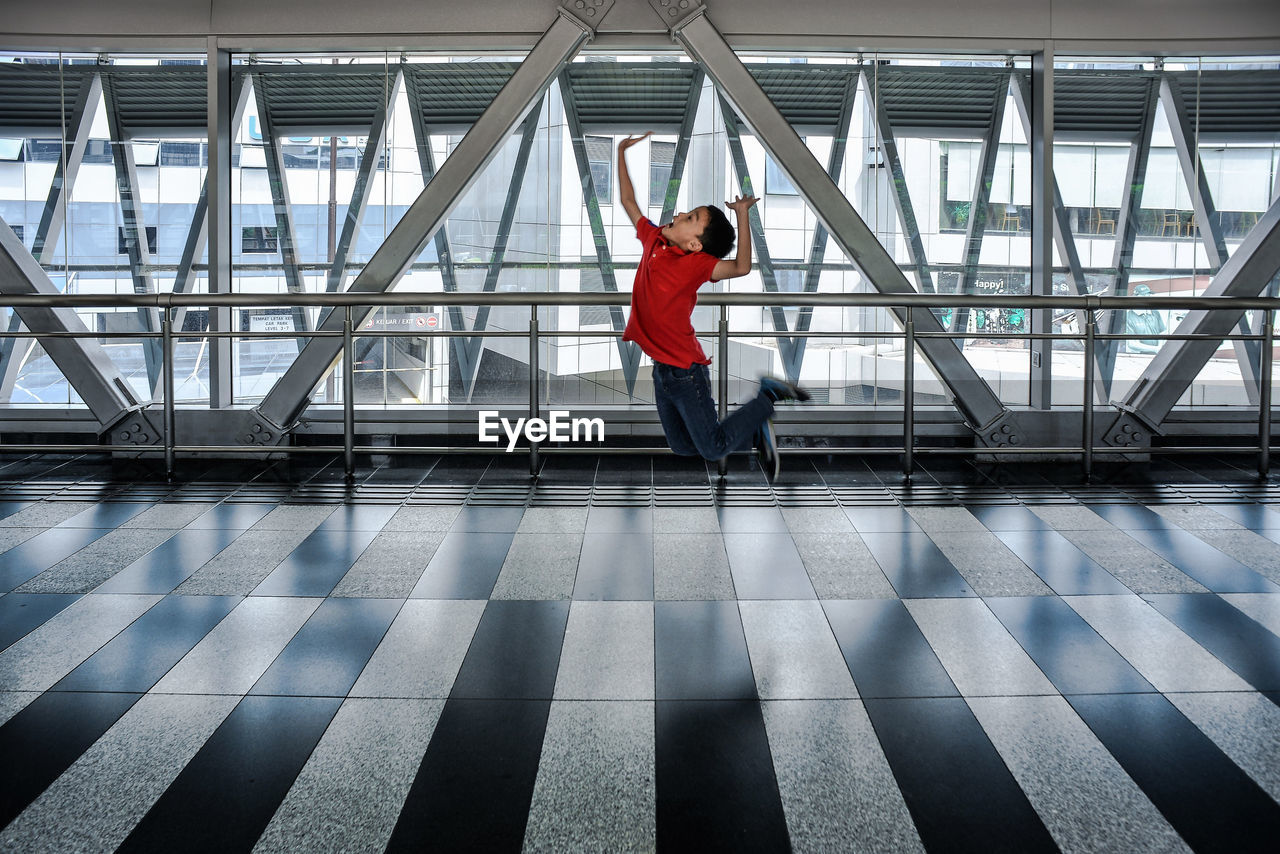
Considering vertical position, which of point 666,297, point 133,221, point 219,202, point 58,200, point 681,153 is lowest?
point 666,297

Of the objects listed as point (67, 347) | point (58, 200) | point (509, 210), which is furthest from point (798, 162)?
point (58, 200)

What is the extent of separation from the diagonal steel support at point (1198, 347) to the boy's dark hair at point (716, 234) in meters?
3.55

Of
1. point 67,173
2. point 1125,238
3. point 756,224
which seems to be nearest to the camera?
point 1125,238

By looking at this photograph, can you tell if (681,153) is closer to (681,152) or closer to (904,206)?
(681,152)

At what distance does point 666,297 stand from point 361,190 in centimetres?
485

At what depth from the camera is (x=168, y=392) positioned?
17.7 ft

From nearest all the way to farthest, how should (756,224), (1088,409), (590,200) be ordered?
(1088,409)
(590,200)
(756,224)

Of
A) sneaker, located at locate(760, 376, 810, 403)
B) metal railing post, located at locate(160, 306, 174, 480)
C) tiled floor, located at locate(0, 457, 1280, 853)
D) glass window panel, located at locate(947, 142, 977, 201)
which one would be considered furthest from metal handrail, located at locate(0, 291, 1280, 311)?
glass window panel, located at locate(947, 142, 977, 201)

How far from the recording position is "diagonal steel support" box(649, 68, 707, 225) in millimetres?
7590

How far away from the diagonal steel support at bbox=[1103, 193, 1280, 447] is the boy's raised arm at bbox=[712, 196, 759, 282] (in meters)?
3.46

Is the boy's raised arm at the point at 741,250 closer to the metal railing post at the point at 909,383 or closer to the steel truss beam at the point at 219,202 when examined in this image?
the metal railing post at the point at 909,383

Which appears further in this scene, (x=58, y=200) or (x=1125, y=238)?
(x=58, y=200)

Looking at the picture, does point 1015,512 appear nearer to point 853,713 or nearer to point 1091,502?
point 1091,502

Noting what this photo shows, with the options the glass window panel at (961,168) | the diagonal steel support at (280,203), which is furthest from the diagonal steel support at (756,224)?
the diagonal steel support at (280,203)
